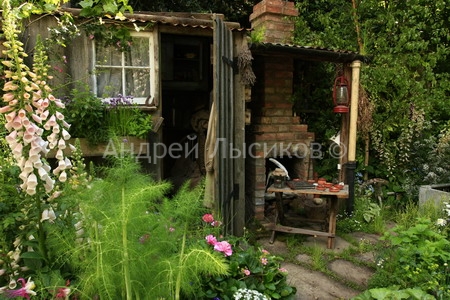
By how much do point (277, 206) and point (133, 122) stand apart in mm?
2178

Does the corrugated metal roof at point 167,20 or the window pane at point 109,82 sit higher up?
the corrugated metal roof at point 167,20

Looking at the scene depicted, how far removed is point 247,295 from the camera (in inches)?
83.6

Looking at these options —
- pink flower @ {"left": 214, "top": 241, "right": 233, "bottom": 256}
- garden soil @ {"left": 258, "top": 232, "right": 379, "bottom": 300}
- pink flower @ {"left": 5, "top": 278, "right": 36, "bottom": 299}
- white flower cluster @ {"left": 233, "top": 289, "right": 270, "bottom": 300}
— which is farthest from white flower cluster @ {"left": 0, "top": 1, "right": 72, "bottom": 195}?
garden soil @ {"left": 258, "top": 232, "right": 379, "bottom": 300}

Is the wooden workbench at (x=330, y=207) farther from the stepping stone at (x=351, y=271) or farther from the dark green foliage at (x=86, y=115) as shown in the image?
the dark green foliage at (x=86, y=115)

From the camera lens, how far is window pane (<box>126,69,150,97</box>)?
4.31 meters

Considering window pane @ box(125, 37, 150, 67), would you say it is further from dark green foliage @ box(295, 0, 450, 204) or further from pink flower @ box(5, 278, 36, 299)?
pink flower @ box(5, 278, 36, 299)

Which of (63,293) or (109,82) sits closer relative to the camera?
(63,293)

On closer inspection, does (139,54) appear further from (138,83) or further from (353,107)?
(353,107)

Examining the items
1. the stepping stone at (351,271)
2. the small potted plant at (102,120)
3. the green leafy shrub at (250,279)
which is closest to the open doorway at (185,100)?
the small potted plant at (102,120)

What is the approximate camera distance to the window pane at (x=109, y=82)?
4164 mm

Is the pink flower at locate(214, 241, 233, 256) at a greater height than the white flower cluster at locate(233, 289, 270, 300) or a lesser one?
greater

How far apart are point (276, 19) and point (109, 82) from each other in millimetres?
2943

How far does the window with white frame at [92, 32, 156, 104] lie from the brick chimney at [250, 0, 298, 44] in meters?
2.07

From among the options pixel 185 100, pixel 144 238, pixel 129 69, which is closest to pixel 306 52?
pixel 129 69
